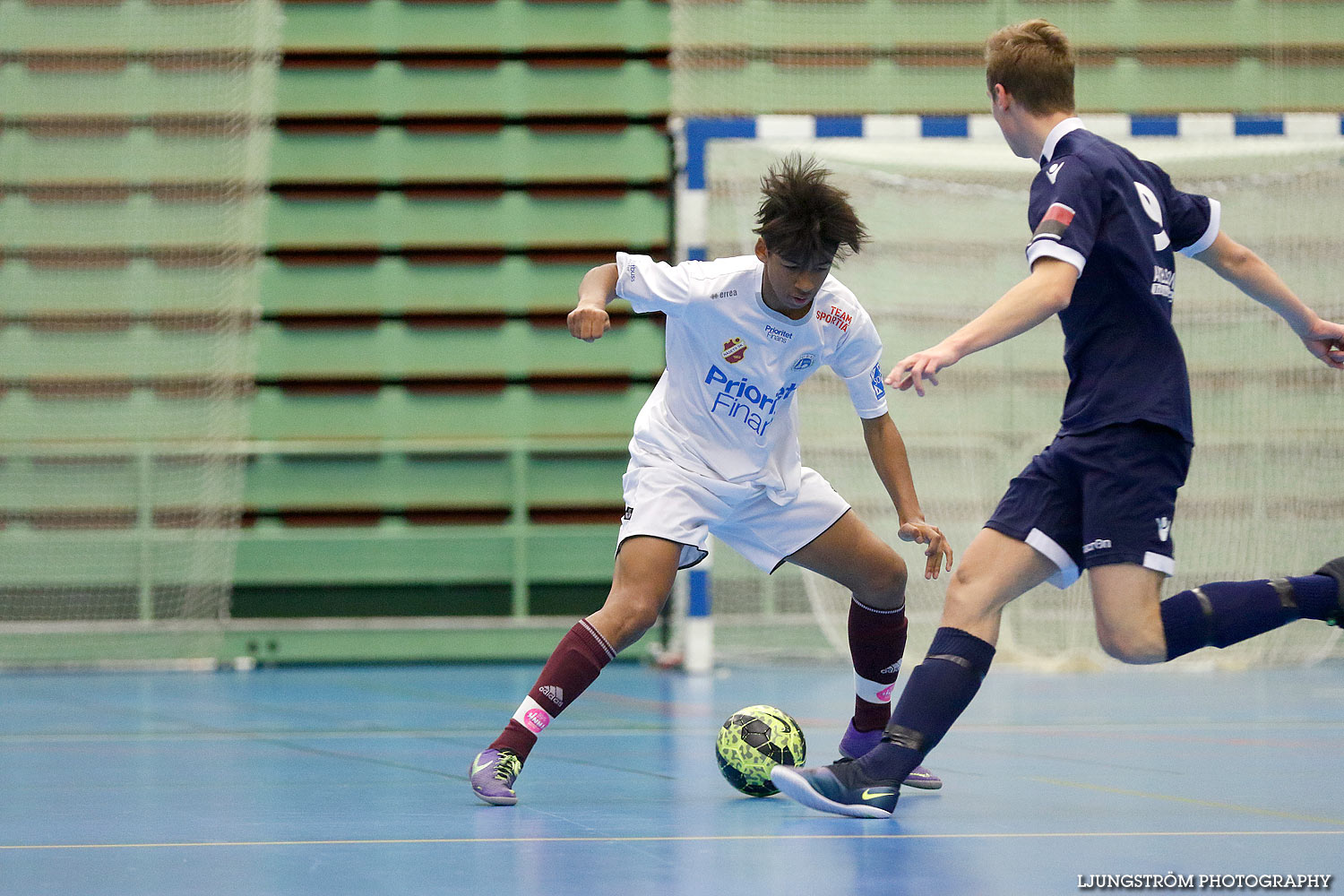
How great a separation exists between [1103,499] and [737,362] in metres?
1.20

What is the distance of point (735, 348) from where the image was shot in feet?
13.5

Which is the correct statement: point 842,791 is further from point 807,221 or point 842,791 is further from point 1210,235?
point 1210,235

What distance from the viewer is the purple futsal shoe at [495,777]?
12.4ft

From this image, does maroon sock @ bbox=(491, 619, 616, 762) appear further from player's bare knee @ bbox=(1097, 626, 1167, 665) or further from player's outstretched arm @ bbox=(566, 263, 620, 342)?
player's bare knee @ bbox=(1097, 626, 1167, 665)

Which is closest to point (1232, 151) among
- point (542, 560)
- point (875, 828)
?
point (542, 560)

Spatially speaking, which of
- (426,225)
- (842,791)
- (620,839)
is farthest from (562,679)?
(426,225)

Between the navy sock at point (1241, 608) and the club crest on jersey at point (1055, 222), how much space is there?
0.91 meters

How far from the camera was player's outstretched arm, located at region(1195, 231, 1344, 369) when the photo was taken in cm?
366

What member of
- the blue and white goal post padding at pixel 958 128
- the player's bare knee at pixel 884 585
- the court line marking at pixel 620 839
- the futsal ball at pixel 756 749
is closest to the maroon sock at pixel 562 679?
the futsal ball at pixel 756 749

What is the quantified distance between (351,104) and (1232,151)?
603cm

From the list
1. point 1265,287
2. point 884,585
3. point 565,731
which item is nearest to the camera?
point 1265,287

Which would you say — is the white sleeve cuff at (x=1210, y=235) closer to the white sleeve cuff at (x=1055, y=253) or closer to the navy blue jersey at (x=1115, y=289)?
the navy blue jersey at (x=1115, y=289)

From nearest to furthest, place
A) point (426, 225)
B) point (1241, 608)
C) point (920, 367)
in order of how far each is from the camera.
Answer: point (920, 367) < point (1241, 608) < point (426, 225)

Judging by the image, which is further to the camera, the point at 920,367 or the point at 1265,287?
the point at 1265,287
